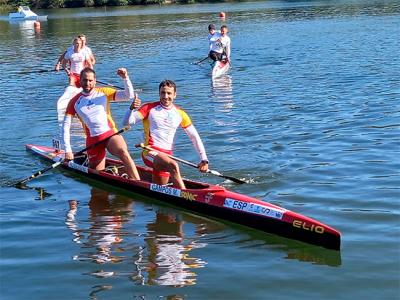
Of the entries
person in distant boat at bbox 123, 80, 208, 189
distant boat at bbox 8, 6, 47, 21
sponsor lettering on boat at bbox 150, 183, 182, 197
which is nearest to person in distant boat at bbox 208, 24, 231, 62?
person in distant boat at bbox 123, 80, 208, 189

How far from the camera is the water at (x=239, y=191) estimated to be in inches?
307

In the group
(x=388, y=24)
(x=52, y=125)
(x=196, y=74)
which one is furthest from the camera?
(x=388, y=24)

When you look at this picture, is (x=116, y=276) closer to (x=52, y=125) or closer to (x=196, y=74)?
(x=52, y=125)

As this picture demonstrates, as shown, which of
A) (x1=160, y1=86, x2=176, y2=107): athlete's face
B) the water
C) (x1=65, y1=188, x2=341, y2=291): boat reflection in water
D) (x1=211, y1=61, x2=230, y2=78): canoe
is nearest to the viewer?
the water

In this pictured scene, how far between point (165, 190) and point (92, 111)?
226 cm

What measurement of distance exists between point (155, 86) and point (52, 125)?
657cm

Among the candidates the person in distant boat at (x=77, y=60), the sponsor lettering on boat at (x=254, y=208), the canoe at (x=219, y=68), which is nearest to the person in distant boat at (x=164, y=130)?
the sponsor lettering on boat at (x=254, y=208)

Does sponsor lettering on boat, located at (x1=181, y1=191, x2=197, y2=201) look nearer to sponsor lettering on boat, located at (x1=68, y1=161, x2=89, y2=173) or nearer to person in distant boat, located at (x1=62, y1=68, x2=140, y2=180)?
person in distant boat, located at (x1=62, y1=68, x2=140, y2=180)

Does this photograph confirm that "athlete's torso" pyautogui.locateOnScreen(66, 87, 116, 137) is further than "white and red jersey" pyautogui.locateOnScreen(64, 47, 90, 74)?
No

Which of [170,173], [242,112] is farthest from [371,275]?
[242,112]

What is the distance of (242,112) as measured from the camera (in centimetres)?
1819

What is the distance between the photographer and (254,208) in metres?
9.35

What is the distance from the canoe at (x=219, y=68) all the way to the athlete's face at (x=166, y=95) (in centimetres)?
1423

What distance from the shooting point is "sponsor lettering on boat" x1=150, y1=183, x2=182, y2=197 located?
1049 centimetres
